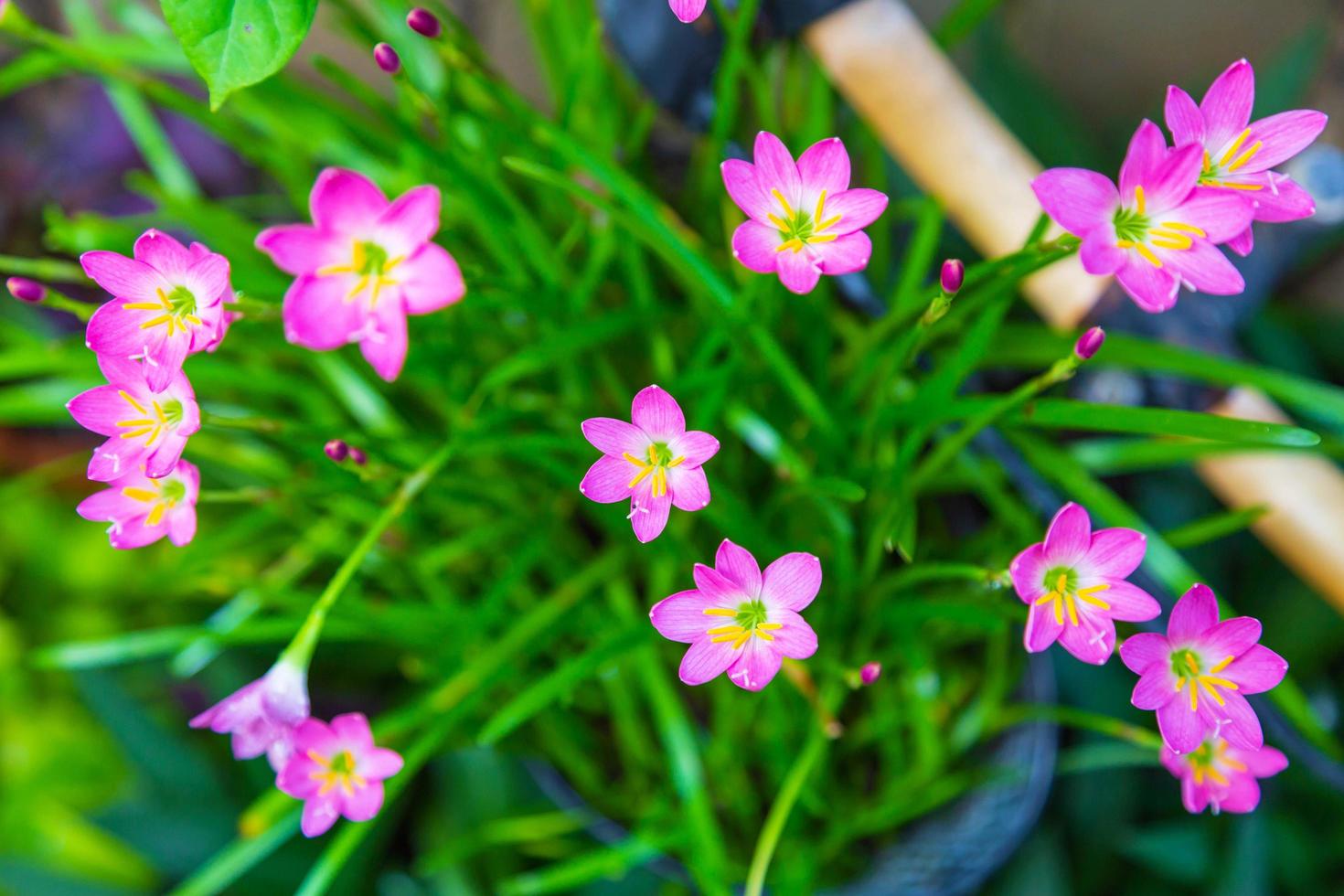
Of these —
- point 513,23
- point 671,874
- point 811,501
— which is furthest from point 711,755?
point 513,23

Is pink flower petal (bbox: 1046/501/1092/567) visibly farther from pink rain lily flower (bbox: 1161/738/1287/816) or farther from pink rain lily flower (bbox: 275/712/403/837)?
pink rain lily flower (bbox: 275/712/403/837)

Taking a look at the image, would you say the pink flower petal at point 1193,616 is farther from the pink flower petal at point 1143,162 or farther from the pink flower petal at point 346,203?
the pink flower petal at point 346,203

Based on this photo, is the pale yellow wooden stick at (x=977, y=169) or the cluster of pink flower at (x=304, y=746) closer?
the cluster of pink flower at (x=304, y=746)

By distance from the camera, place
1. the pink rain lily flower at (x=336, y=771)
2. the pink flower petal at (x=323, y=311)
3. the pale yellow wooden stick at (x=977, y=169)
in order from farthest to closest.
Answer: the pale yellow wooden stick at (x=977, y=169) → the pink rain lily flower at (x=336, y=771) → the pink flower petal at (x=323, y=311)

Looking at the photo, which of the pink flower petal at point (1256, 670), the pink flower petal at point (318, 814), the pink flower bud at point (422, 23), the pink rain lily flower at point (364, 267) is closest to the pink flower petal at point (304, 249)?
the pink rain lily flower at point (364, 267)

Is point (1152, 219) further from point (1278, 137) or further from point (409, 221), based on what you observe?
point (409, 221)

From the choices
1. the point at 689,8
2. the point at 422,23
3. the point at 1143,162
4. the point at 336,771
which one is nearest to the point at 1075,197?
the point at 1143,162
